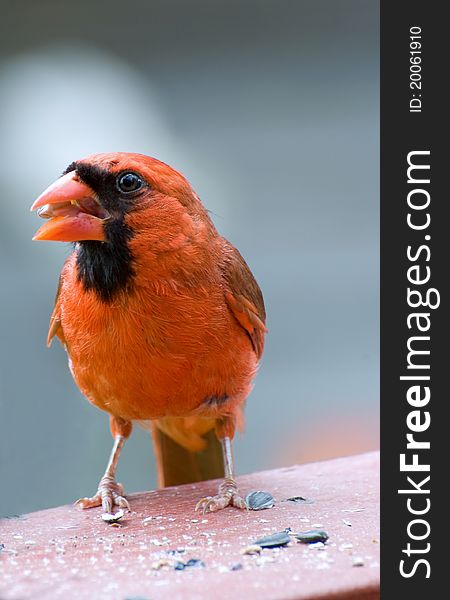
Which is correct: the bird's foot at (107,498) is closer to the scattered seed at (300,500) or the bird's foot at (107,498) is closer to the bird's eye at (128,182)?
the scattered seed at (300,500)

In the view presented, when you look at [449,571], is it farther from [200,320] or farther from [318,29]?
[318,29]

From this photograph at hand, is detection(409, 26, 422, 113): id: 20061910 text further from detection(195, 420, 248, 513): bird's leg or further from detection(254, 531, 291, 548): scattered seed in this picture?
detection(195, 420, 248, 513): bird's leg

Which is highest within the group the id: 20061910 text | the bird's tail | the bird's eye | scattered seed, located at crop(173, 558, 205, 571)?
the id: 20061910 text

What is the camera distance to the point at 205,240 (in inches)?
89.7

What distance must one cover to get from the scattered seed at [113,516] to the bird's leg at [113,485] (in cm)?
4

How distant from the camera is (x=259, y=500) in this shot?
7.89ft

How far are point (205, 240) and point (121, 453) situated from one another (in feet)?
2.88

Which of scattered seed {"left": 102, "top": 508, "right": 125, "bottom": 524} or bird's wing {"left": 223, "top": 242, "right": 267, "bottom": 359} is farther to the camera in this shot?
bird's wing {"left": 223, "top": 242, "right": 267, "bottom": 359}

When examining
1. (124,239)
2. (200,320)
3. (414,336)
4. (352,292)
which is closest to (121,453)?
(200,320)

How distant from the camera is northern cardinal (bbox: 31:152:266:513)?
2.05 metres

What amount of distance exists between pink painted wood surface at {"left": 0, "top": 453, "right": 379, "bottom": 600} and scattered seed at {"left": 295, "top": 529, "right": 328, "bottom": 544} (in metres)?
0.02

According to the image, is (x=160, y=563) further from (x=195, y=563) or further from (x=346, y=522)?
(x=346, y=522)

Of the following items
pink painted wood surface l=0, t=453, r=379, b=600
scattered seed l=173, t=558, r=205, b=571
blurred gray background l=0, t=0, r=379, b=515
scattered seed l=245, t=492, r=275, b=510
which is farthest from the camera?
blurred gray background l=0, t=0, r=379, b=515

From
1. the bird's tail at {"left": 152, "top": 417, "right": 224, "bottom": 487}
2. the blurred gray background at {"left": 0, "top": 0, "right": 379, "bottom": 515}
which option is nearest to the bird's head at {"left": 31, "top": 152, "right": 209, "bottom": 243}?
the blurred gray background at {"left": 0, "top": 0, "right": 379, "bottom": 515}
